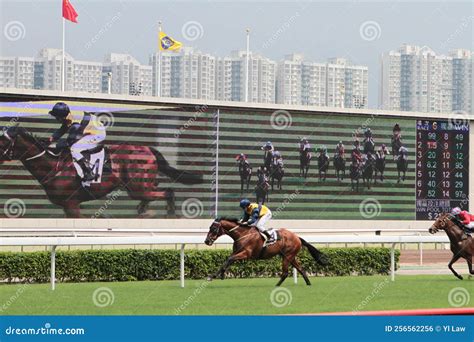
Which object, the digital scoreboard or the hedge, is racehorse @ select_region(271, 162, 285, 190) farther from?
the hedge

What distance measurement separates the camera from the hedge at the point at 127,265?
10070 mm

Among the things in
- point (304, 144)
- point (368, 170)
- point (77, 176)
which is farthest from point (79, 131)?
point (368, 170)

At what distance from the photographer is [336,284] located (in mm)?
9711

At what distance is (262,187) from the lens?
20.3 meters

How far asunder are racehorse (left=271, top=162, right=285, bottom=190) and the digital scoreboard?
3003 millimetres

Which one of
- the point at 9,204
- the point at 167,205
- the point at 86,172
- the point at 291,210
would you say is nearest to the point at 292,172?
the point at 291,210
